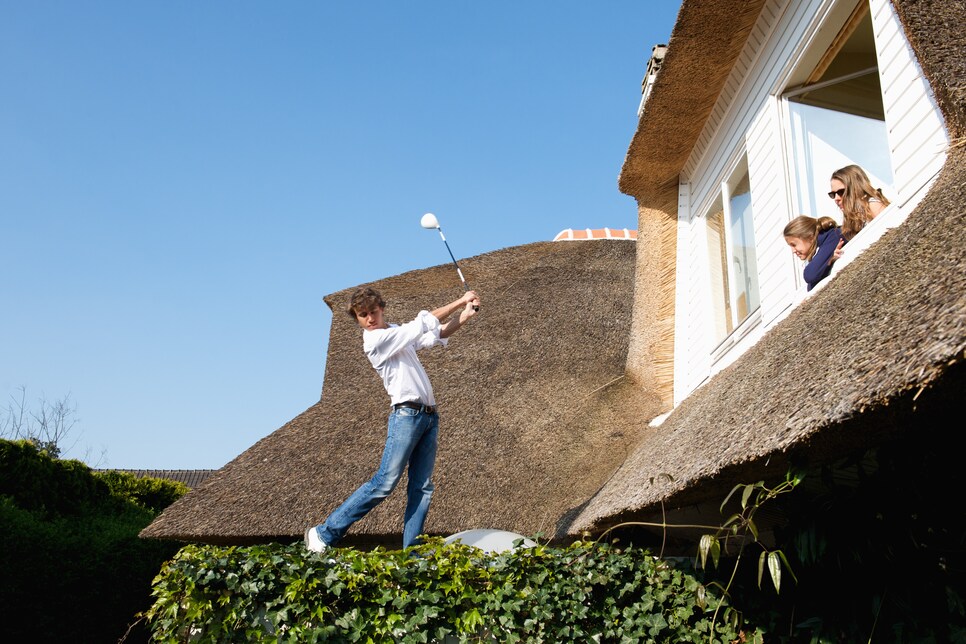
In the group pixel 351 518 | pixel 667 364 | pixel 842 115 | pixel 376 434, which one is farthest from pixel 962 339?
pixel 376 434

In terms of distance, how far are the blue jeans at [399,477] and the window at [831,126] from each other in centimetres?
251

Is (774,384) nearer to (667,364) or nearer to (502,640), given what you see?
(502,640)

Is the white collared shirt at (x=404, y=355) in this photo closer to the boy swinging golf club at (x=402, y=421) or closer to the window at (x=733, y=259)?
the boy swinging golf club at (x=402, y=421)

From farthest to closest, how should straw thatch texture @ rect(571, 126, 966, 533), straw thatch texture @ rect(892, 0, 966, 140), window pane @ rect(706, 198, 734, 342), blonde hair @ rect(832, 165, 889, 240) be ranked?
window pane @ rect(706, 198, 734, 342), blonde hair @ rect(832, 165, 889, 240), straw thatch texture @ rect(892, 0, 966, 140), straw thatch texture @ rect(571, 126, 966, 533)

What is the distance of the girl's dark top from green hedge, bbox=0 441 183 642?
22.6ft

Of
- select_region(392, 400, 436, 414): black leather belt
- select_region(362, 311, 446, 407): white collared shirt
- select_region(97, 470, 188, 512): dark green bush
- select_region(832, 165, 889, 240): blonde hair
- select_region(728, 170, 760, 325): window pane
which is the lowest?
select_region(392, 400, 436, 414): black leather belt

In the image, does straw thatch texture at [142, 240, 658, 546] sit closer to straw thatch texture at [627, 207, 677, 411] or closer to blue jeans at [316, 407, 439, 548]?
straw thatch texture at [627, 207, 677, 411]

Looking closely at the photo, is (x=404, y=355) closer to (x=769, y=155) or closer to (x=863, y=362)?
(x=769, y=155)

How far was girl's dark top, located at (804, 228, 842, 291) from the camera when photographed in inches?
171

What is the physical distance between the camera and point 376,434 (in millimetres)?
8383

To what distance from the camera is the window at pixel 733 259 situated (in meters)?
5.88

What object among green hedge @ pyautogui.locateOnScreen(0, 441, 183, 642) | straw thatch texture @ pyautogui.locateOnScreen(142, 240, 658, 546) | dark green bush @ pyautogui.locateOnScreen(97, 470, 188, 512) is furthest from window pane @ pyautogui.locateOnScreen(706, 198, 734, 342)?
dark green bush @ pyautogui.locateOnScreen(97, 470, 188, 512)

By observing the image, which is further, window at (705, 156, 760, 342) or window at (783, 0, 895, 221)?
window at (705, 156, 760, 342)

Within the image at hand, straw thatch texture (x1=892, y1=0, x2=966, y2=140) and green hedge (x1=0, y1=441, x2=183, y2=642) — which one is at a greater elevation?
straw thatch texture (x1=892, y1=0, x2=966, y2=140)
